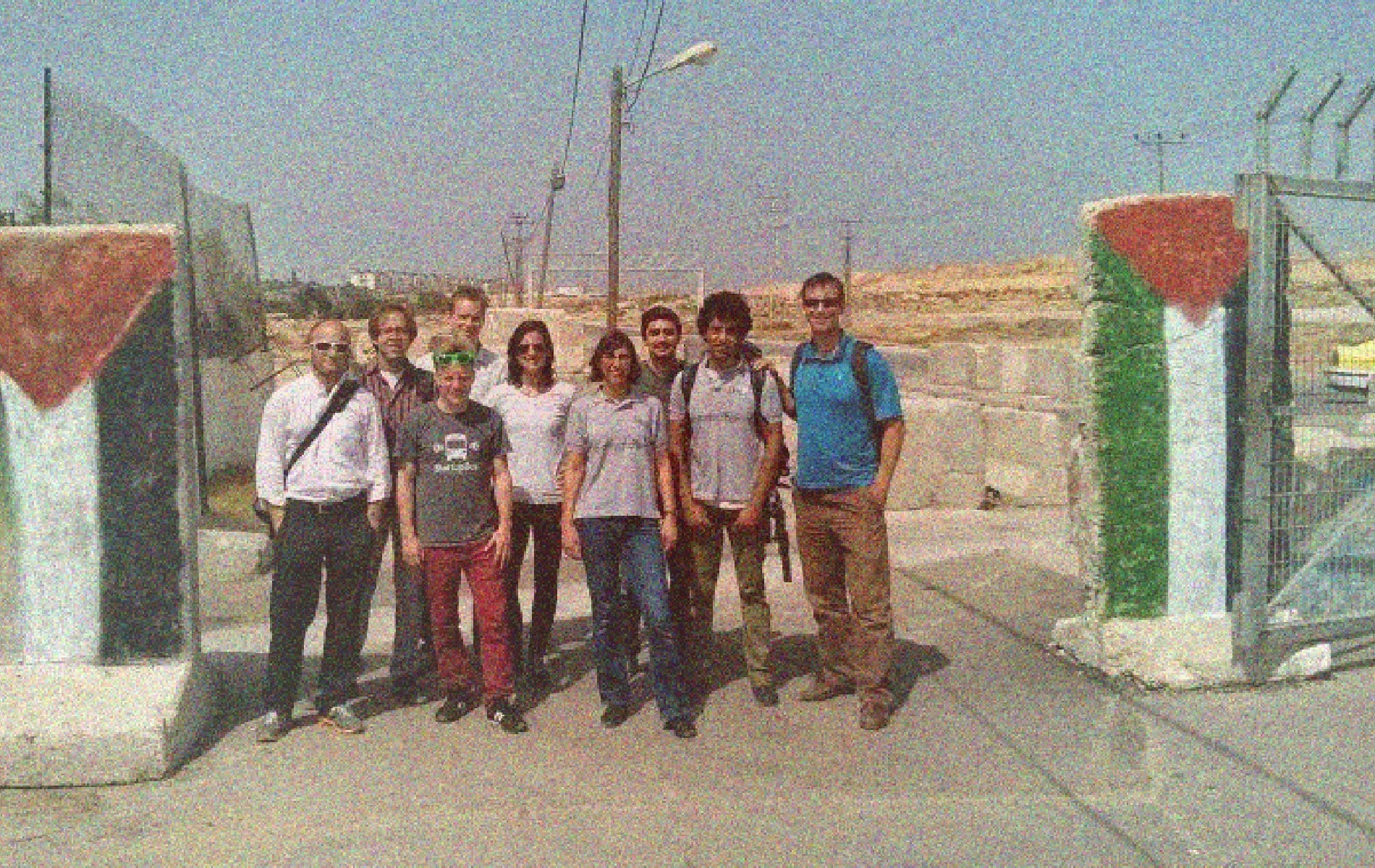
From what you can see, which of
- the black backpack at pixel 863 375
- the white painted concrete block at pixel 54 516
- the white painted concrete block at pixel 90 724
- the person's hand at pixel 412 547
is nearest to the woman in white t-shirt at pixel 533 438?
the person's hand at pixel 412 547

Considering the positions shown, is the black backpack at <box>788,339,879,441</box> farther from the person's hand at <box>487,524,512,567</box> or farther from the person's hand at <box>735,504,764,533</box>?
the person's hand at <box>487,524,512,567</box>

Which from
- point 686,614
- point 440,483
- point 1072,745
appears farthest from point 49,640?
point 1072,745

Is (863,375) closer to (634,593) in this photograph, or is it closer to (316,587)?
(634,593)

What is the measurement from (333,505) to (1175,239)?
373 cm

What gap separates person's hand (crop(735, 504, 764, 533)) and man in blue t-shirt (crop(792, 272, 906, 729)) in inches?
10.1

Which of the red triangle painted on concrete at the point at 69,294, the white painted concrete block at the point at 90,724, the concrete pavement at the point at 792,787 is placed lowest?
the concrete pavement at the point at 792,787

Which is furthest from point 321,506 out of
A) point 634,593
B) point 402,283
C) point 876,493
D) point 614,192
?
point 402,283

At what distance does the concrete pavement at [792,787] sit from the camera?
12.8 feet

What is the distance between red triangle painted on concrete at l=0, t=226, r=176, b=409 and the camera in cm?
454

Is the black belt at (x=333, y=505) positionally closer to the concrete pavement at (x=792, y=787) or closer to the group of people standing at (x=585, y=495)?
the group of people standing at (x=585, y=495)

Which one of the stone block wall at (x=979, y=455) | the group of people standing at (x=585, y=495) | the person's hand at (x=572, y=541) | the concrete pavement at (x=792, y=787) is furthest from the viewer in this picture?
the stone block wall at (x=979, y=455)

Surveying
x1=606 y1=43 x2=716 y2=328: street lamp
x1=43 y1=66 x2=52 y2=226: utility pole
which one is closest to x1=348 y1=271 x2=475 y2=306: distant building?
x1=606 y1=43 x2=716 y2=328: street lamp

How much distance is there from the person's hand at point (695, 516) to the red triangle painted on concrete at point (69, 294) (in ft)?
7.31

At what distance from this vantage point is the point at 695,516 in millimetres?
5121
